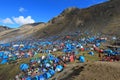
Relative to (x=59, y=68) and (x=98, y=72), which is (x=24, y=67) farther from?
(x=98, y=72)

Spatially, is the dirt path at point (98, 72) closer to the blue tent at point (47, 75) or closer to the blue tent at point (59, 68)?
the blue tent at point (47, 75)

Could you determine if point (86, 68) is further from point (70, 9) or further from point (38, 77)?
point (70, 9)

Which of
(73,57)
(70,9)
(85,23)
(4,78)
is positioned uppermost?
(70,9)

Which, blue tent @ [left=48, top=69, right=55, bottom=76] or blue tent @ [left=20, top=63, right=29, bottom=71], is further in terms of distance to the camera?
blue tent @ [left=20, top=63, right=29, bottom=71]

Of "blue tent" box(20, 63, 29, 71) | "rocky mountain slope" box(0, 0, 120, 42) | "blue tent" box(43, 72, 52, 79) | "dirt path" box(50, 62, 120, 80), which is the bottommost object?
"blue tent" box(43, 72, 52, 79)

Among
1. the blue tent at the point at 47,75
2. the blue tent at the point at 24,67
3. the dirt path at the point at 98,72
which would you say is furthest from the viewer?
the blue tent at the point at 24,67

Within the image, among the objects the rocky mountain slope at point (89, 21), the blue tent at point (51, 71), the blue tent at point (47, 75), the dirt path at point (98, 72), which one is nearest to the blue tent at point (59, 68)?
the blue tent at point (51, 71)

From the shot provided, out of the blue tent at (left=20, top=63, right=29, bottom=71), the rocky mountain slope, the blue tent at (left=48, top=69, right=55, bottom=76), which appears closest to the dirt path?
the blue tent at (left=48, top=69, right=55, bottom=76)

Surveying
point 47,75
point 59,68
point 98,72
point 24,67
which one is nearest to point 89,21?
point 24,67

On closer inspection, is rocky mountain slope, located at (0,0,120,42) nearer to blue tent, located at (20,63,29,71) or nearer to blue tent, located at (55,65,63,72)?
blue tent, located at (20,63,29,71)

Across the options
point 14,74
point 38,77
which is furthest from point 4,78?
point 38,77

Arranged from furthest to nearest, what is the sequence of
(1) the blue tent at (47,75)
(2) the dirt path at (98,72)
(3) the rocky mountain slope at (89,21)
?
(3) the rocky mountain slope at (89,21)
(1) the blue tent at (47,75)
(2) the dirt path at (98,72)

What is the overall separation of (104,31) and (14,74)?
38902mm

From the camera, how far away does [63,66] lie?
79.5 feet
